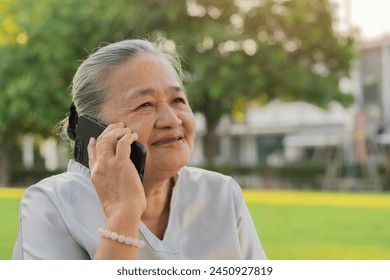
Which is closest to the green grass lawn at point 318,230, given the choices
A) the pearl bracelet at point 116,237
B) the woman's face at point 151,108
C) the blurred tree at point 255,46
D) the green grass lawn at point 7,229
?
the green grass lawn at point 7,229

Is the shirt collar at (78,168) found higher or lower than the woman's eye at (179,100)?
lower

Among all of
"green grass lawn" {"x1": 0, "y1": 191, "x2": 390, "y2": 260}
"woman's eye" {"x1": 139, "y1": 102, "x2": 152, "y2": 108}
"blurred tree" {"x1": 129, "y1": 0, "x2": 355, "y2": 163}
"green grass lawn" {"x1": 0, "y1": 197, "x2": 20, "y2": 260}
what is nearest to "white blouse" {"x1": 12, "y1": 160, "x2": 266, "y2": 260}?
"woman's eye" {"x1": 139, "y1": 102, "x2": 152, "y2": 108}

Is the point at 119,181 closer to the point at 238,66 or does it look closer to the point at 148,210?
the point at 148,210

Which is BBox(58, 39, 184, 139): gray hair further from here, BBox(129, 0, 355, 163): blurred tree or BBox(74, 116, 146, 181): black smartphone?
BBox(129, 0, 355, 163): blurred tree

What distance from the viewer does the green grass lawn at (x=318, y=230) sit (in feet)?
20.8

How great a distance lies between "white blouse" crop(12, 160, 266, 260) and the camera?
4.95 feet

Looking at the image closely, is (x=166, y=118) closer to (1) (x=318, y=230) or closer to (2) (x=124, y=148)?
(2) (x=124, y=148)

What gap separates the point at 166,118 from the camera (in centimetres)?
157

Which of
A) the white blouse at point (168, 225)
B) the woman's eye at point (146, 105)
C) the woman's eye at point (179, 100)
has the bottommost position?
the white blouse at point (168, 225)

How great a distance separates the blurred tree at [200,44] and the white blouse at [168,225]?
1539cm

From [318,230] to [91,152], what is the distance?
23.4ft

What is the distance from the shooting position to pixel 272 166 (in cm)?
2034

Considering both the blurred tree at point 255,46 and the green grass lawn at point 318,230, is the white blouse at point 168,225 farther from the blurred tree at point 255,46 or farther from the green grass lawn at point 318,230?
the blurred tree at point 255,46

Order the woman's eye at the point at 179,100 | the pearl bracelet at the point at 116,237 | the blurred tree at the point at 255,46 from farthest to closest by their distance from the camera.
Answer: the blurred tree at the point at 255,46 < the woman's eye at the point at 179,100 < the pearl bracelet at the point at 116,237
